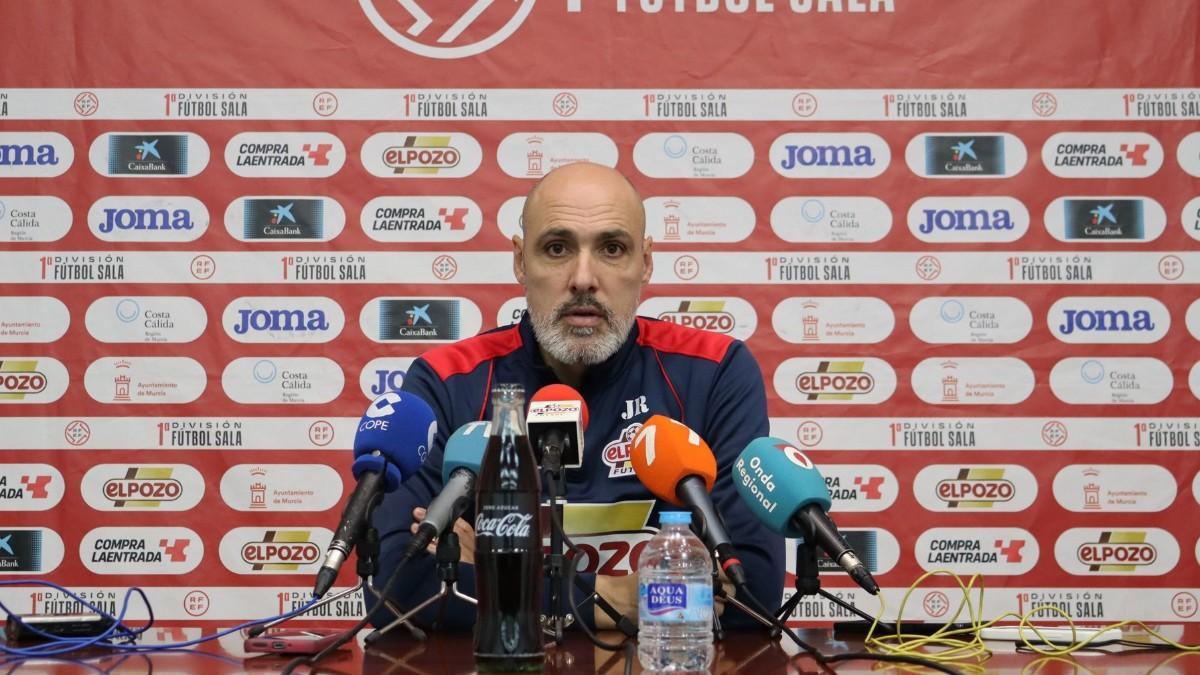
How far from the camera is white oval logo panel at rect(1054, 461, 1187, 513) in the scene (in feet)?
11.3

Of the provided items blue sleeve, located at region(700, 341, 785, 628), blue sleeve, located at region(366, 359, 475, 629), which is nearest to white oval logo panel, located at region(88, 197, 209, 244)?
blue sleeve, located at region(366, 359, 475, 629)

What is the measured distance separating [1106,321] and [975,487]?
2.23 ft

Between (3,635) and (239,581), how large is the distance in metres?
1.76

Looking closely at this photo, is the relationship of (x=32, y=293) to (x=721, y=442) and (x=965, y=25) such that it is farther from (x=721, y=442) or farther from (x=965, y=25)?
(x=965, y=25)

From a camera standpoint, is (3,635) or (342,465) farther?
(342,465)

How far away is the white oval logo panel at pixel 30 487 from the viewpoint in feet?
11.2

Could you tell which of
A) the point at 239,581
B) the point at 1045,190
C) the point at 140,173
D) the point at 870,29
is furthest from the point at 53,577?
the point at 1045,190

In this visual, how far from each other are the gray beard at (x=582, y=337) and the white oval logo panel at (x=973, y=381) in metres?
1.48

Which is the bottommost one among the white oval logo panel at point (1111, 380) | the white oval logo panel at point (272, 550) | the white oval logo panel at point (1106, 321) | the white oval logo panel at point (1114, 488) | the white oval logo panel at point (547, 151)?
the white oval logo panel at point (272, 550)

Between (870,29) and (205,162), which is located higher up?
(870,29)

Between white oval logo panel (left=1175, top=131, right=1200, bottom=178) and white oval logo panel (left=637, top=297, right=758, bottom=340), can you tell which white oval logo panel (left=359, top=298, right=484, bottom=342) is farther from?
white oval logo panel (left=1175, top=131, right=1200, bottom=178)

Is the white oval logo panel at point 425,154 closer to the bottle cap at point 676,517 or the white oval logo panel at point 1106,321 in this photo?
the white oval logo panel at point 1106,321

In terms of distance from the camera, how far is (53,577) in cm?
340

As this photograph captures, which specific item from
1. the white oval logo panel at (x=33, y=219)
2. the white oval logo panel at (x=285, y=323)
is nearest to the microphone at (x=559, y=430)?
the white oval logo panel at (x=285, y=323)
